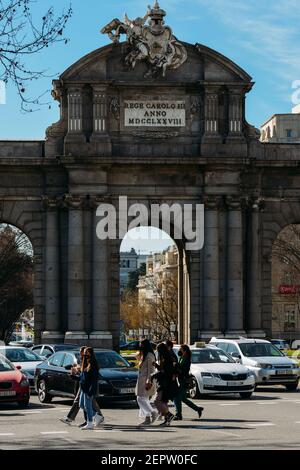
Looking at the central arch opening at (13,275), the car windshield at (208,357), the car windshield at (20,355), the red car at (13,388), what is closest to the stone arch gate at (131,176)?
the car windshield at (20,355)

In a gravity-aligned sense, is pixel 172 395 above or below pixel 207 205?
below

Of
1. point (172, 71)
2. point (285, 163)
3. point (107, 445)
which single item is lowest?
point (107, 445)

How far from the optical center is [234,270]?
Answer: 167 feet

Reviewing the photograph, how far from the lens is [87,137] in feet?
165

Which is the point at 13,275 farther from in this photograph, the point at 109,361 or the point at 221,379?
the point at 109,361

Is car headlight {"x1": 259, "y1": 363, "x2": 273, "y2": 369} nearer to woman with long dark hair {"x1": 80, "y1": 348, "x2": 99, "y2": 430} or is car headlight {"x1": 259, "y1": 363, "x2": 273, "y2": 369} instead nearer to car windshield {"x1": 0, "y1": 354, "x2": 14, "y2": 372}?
car windshield {"x1": 0, "y1": 354, "x2": 14, "y2": 372}

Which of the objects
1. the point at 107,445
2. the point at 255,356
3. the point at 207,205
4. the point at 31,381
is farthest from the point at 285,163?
the point at 107,445

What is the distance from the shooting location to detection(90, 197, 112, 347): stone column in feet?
164

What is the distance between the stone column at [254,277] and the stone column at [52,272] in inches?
330

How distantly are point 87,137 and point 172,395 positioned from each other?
2496 centimetres

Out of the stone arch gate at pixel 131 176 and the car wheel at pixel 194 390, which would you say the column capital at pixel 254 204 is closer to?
the stone arch gate at pixel 131 176

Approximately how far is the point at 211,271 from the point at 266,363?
13203 millimetres

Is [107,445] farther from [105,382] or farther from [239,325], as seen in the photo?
[239,325]

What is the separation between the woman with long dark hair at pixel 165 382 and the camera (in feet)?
86.6
